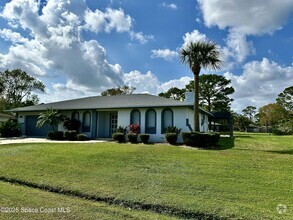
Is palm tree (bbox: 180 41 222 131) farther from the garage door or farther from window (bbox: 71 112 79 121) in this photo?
the garage door

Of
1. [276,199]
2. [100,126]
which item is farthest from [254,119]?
[276,199]

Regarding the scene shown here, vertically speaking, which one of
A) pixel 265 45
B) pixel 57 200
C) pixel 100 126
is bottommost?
pixel 57 200

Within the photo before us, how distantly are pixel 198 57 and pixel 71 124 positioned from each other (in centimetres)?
1243

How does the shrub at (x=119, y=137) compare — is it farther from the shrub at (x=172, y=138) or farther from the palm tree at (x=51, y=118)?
the palm tree at (x=51, y=118)

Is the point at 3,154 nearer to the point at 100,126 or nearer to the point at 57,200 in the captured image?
the point at 57,200

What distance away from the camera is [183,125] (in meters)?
18.9

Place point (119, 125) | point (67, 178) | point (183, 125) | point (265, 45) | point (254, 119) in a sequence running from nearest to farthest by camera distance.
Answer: point (67, 178), point (265, 45), point (183, 125), point (119, 125), point (254, 119)

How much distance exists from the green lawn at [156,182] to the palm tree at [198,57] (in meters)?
5.57

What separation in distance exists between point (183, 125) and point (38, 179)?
1217 centimetres

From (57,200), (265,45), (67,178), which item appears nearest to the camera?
(57,200)

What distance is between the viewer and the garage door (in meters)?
25.9

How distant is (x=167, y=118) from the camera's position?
19.5 m

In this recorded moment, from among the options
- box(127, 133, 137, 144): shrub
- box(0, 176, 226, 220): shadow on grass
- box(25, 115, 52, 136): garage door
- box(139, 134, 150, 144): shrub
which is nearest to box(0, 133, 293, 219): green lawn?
box(0, 176, 226, 220): shadow on grass

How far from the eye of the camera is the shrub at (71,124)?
894 inches
